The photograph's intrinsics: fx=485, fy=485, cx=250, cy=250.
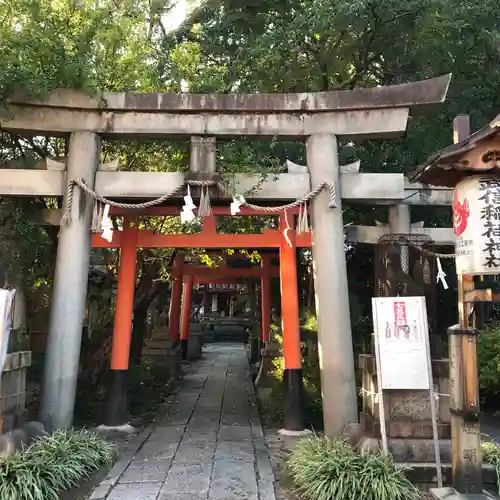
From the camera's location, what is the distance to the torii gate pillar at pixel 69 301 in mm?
6902

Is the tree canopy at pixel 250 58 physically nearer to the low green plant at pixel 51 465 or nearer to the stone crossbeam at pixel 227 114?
the stone crossbeam at pixel 227 114

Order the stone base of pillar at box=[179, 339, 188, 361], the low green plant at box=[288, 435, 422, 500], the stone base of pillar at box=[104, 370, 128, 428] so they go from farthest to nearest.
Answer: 1. the stone base of pillar at box=[179, 339, 188, 361]
2. the stone base of pillar at box=[104, 370, 128, 428]
3. the low green plant at box=[288, 435, 422, 500]

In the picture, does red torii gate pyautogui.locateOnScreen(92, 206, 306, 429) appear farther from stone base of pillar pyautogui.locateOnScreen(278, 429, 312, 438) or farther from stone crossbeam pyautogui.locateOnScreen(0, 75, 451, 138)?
stone crossbeam pyautogui.locateOnScreen(0, 75, 451, 138)

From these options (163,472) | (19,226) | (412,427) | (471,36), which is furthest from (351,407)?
(471,36)

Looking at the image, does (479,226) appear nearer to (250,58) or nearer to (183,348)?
(250,58)

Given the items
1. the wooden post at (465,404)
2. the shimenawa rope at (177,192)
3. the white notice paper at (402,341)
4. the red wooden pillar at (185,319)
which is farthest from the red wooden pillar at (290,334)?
the red wooden pillar at (185,319)

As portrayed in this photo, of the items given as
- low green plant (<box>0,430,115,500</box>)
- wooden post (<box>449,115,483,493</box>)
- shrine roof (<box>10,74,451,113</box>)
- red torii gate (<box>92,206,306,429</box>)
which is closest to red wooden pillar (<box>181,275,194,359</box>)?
red torii gate (<box>92,206,306,429</box>)

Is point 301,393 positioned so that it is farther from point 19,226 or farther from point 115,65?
point 115,65

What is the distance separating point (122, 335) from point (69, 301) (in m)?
1.56

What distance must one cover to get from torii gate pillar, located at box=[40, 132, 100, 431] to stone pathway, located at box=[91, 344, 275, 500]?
127 cm

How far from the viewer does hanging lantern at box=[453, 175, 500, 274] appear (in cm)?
476

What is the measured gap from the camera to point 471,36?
9.68 meters

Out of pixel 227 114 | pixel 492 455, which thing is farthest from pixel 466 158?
pixel 227 114

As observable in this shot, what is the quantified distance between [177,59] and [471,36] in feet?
19.3
